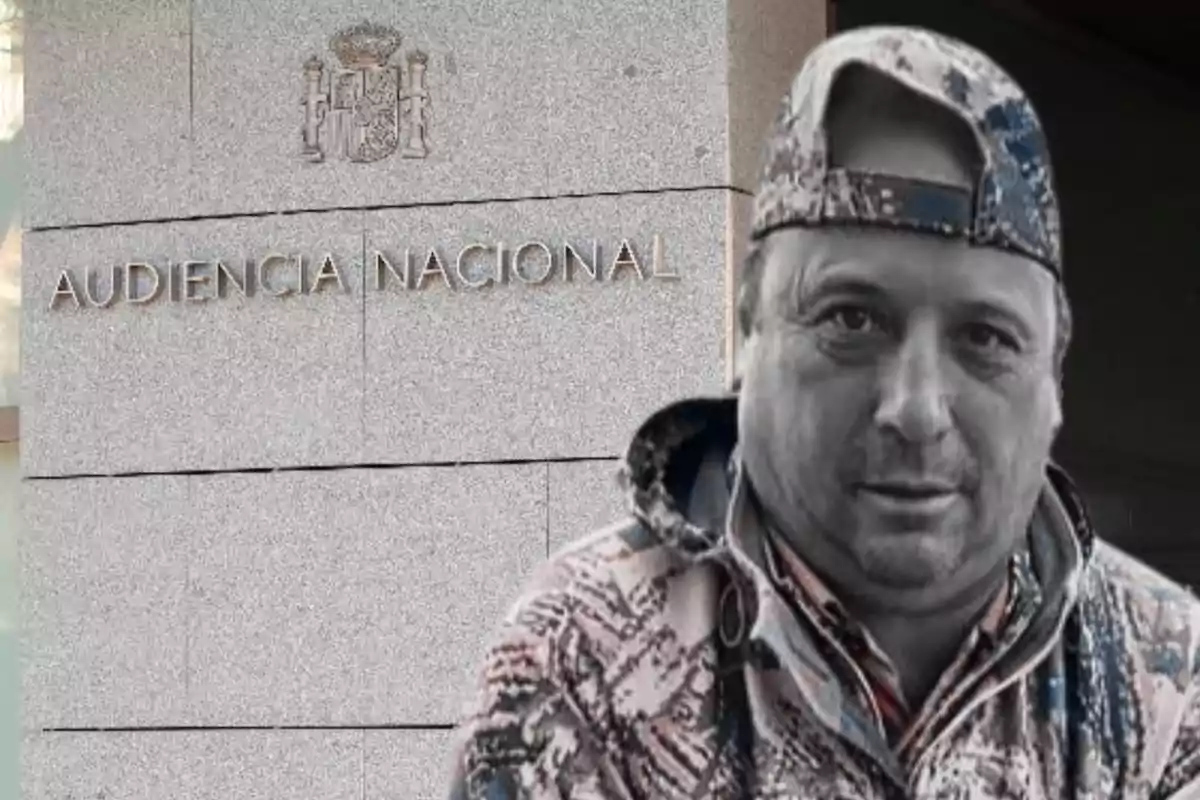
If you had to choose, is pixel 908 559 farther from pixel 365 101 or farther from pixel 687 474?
pixel 365 101

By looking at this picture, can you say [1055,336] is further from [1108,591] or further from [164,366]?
[164,366]

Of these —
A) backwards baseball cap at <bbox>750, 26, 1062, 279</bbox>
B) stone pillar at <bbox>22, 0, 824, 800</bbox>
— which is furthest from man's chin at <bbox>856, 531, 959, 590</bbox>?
stone pillar at <bbox>22, 0, 824, 800</bbox>

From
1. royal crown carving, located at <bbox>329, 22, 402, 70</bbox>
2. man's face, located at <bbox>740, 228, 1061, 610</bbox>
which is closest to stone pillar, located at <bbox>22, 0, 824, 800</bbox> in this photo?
royal crown carving, located at <bbox>329, 22, 402, 70</bbox>

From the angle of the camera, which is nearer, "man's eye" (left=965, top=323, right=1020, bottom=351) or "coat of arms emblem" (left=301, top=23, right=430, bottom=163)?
"man's eye" (left=965, top=323, right=1020, bottom=351)

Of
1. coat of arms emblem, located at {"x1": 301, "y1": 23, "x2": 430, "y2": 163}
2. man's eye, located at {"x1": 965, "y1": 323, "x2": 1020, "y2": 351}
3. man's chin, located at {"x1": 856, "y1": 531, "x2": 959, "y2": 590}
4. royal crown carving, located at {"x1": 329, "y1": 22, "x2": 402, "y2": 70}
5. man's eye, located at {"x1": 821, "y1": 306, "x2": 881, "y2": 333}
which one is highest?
royal crown carving, located at {"x1": 329, "y1": 22, "x2": 402, "y2": 70}

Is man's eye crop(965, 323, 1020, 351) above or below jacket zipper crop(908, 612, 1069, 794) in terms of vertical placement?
above

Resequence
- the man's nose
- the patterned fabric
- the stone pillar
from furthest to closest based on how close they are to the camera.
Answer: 1. the stone pillar
2. the patterned fabric
3. the man's nose

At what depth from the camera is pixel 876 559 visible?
6.70 feet

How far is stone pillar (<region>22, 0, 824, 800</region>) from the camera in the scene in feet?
25.4

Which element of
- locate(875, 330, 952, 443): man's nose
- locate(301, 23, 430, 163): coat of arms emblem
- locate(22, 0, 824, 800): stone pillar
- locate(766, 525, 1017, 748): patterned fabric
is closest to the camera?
locate(875, 330, 952, 443): man's nose

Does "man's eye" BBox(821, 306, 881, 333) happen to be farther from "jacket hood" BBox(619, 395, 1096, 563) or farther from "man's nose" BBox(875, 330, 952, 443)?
"jacket hood" BBox(619, 395, 1096, 563)

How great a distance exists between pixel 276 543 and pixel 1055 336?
6226 millimetres

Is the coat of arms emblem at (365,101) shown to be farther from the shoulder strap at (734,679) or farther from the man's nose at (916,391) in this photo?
the man's nose at (916,391)

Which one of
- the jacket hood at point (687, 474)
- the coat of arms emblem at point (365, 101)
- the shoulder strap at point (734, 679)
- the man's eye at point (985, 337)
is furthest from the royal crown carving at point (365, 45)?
the man's eye at point (985, 337)
